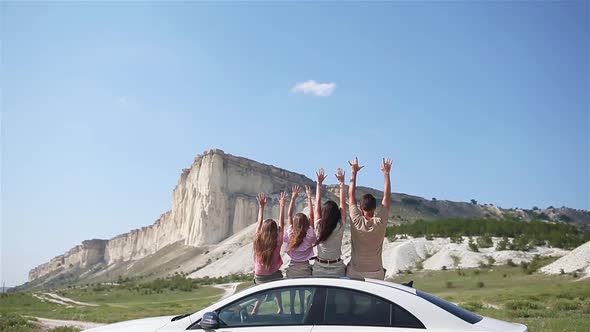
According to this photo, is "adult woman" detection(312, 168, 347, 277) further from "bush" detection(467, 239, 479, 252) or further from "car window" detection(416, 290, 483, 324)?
"bush" detection(467, 239, 479, 252)

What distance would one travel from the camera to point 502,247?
49719 millimetres

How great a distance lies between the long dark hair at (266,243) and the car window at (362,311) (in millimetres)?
2154

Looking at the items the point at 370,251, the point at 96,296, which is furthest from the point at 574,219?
the point at 370,251

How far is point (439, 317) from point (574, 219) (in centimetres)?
17362

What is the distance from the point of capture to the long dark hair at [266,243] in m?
7.58

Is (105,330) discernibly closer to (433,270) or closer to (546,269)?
(546,269)

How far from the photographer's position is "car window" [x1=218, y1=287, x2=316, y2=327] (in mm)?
5602

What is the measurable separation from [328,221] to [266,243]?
922 millimetres

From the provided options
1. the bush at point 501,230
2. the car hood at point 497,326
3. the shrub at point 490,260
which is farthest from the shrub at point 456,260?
the car hood at point 497,326

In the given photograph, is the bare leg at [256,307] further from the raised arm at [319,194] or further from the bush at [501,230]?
the bush at [501,230]

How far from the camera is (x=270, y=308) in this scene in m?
5.74

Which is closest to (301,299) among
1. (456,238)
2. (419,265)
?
(419,265)

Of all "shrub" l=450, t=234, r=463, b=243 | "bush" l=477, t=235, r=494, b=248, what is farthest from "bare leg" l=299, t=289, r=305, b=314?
"shrub" l=450, t=234, r=463, b=243

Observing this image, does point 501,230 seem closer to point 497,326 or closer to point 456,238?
point 456,238
